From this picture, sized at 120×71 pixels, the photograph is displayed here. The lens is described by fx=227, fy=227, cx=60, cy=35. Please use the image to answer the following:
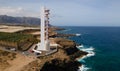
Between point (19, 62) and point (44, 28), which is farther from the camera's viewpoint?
point (44, 28)

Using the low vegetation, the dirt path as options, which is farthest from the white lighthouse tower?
the low vegetation

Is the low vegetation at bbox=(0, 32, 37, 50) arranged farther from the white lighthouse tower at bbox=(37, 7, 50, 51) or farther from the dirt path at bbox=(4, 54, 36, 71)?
the dirt path at bbox=(4, 54, 36, 71)

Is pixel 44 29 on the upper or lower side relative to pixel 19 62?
upper

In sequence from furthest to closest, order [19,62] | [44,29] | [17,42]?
[17,42] < [44,29] < [19,62]

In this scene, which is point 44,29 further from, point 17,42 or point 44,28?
point 17,42

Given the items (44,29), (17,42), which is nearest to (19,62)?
(44,29)

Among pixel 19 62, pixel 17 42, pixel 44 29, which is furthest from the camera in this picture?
pixel 17 42

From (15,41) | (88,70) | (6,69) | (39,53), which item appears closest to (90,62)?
(88,70)

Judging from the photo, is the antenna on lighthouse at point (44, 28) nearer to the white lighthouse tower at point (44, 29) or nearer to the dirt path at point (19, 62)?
the white lighthouse tower at point (44, 29)
